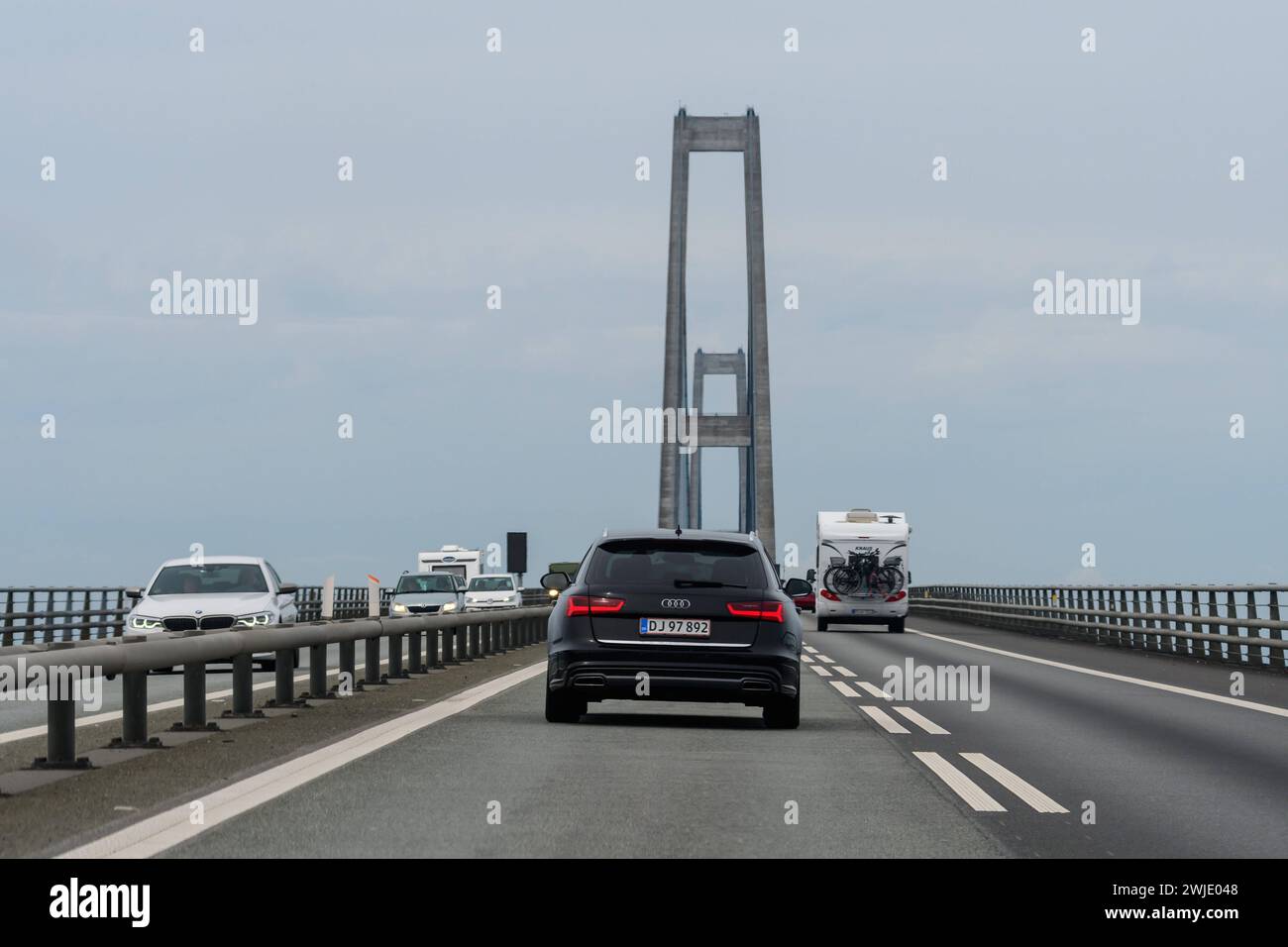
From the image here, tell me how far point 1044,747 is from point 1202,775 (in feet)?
6.23

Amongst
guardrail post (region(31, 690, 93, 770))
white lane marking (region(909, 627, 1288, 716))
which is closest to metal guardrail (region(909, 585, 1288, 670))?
white lane marking (region(909, 627, 1288, 716))

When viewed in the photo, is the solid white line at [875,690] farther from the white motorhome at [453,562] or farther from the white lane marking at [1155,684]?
the white motorhome at [453,562]

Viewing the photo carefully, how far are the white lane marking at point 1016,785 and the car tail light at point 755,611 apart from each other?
192 cm

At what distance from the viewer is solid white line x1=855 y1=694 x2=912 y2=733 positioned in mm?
14516

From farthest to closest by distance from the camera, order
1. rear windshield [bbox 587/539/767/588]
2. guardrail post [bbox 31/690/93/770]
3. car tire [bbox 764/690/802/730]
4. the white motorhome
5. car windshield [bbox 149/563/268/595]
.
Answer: the white motorhome < car windshield [bbox 149/563/268/595] < car tire [bbox 764/690/802/730] < rear windshield [bbox 587/539/767/588] < guardrail post [bbox 31/690/93/770]

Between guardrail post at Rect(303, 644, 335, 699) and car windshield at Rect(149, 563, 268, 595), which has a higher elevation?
car windshield at Rect(149, 563, 268, 595)

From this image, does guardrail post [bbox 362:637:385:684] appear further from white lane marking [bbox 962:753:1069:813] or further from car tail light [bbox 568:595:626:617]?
white lane marking [bbox 962:753:1069:813]

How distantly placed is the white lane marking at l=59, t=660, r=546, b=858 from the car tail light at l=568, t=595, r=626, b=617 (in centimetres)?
144

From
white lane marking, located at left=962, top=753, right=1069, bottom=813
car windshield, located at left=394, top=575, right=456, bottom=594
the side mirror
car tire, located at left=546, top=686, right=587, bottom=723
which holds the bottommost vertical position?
white lane marking, located at left=962, top=753, right=1069, bottom=813

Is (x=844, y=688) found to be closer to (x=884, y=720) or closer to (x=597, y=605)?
(x=884, y=720)

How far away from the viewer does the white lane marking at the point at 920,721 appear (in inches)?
572

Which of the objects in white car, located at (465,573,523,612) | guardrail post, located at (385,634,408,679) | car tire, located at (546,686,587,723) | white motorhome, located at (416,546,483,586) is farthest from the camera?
white motorhome, located at (416,546,483,586)

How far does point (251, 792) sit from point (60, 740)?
1.80m

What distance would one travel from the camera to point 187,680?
13625 millimetres
